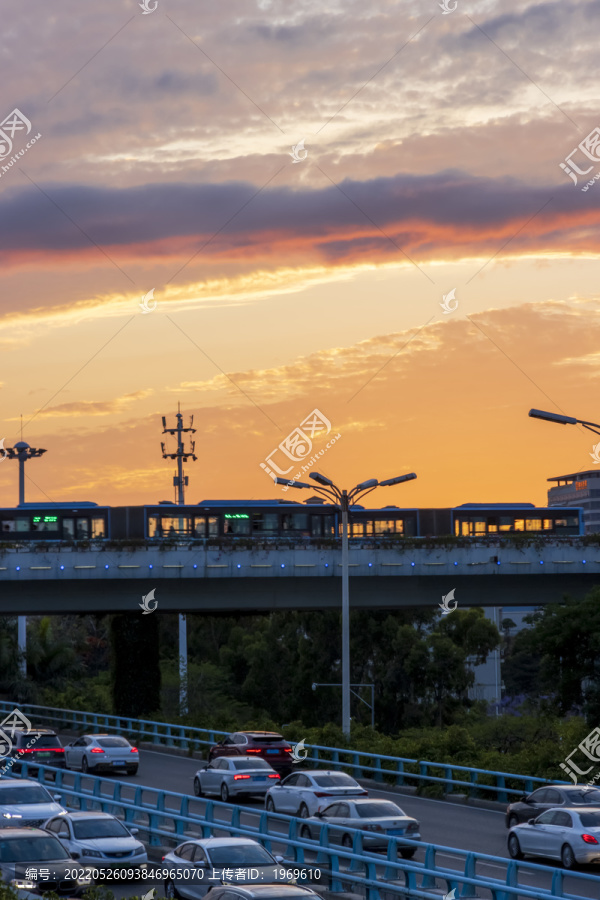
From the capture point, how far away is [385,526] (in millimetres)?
65688

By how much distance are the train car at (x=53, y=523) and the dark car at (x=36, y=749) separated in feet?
82.3

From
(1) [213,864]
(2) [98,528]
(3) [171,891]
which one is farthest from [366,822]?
(2) [98,528]

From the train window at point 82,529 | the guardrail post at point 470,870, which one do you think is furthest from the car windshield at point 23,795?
the train window at point 82,529

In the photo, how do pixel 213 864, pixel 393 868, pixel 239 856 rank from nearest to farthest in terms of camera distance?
pixel 213 864, pixel 239 856, pixel 393 868

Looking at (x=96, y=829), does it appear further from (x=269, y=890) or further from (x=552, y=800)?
(x=552, y=800)

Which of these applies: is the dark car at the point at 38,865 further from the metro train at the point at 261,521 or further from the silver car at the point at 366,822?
the metro train at the point at 261,521

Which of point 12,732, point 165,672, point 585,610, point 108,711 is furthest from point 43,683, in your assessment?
point 585,610

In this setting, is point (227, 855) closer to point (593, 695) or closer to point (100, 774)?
point (100, 774)

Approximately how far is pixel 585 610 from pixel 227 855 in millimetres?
24100

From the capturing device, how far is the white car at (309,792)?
83.7ft

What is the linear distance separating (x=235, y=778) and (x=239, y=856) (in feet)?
42.5

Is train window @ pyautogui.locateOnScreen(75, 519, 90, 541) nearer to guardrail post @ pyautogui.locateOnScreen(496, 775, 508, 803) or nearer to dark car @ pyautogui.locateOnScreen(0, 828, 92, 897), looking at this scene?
guardrail post @ pyautogui.locateOnScreen(496, 775, 508, 803)

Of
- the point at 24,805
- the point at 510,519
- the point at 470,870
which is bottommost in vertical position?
the point at 470,870

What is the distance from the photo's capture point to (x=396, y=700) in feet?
252
